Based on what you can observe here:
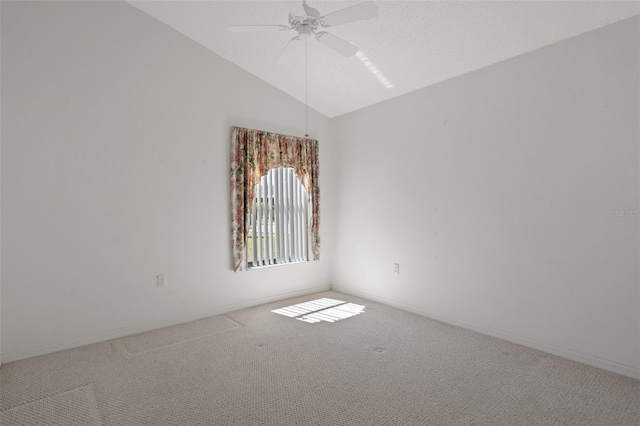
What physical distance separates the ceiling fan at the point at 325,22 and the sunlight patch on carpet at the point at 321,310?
2.71 m

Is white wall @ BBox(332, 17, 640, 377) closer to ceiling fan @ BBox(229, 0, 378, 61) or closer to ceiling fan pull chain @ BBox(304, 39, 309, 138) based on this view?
ceiling fan pull chain @ BBox(304, 39, 309, 138)

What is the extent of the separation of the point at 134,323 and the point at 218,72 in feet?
9.47

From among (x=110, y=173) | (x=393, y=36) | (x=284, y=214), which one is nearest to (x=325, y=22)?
(x=393, y=36)

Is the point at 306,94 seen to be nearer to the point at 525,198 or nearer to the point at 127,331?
the point at 525,198

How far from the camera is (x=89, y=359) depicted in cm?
285

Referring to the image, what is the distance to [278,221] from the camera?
4512 mm

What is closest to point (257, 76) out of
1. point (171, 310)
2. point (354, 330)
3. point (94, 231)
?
point (94, 231)

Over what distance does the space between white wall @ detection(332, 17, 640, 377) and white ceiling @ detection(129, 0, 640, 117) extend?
0.58 feet

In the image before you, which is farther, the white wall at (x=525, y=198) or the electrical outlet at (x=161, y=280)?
the electrical outlet at (x=161, y=280)

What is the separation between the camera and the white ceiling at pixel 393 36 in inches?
102

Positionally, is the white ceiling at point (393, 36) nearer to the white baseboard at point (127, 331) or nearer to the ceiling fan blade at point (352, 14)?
the ceiling fan blade at point (352, 14)

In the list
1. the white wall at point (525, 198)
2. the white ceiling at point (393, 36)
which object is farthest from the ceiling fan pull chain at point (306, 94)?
the white wall at point (525, 198)

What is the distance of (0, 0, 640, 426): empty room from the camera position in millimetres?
2391

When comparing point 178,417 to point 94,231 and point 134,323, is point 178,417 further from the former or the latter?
point 94,231
